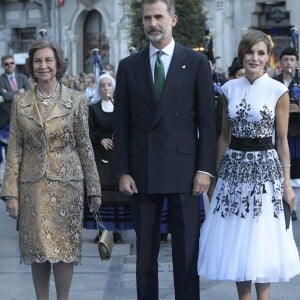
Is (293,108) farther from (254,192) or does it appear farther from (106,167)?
(254,192)

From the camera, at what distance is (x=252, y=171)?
515 cm

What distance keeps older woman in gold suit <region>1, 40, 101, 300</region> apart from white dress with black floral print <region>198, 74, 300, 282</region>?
0.81 m

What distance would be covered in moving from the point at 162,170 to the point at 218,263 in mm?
680

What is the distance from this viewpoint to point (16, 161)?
16.8ft

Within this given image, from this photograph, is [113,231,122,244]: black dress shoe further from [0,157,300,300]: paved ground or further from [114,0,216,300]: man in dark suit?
[114,0,216,300]: man in dark suit

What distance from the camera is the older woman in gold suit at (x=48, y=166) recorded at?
5094 millimetres

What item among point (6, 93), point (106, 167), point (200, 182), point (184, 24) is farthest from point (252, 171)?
point (184, 24)

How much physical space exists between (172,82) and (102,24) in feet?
96.7

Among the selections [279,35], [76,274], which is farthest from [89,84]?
[76,274]

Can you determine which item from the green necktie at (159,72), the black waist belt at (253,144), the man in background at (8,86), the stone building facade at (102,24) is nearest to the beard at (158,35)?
the green necktie at (159,72)

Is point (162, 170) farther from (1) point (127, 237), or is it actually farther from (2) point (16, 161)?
(1) point (127, 237)

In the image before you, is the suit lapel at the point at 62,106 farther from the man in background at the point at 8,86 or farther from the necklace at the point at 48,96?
the man in background at the point at 8,86

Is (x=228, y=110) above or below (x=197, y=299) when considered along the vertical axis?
above

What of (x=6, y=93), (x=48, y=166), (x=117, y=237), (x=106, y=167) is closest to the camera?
(x=48, y=166)
